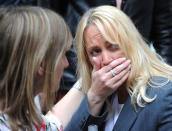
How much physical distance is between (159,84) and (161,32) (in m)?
1.13

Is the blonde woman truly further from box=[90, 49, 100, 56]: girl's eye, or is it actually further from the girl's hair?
the girl's hair

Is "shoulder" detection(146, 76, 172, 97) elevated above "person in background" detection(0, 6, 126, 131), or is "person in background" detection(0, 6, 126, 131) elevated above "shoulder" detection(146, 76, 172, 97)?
"person in background" detection(0, 6, 126, 131)

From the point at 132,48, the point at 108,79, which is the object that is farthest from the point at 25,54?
the point at 132,48

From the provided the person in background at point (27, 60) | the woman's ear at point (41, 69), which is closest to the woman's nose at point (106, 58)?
the person in background at point (27, 60)

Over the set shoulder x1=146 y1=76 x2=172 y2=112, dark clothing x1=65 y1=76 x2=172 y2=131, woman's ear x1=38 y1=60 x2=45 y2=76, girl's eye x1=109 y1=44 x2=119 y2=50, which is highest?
woman's ear x1=38 y1=60 x2=45 y2=76

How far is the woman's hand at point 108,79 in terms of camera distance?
6.27 ft

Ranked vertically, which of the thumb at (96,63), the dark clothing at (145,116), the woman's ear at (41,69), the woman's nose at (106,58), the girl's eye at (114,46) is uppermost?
the woman's ear at (41,69)

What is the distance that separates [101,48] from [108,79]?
233 millimetres

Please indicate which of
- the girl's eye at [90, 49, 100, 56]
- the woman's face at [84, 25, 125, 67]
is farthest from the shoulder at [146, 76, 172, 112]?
the girl's eye at [90, 49, 100, 56]

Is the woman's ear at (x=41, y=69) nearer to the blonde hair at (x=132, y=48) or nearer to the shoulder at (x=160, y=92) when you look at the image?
the blonde hair at (x=132, y=48)

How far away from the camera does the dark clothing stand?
5.82ft

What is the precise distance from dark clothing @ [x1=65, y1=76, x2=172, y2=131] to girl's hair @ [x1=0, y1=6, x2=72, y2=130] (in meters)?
0.43

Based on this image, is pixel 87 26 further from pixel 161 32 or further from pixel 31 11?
pixel 161 32

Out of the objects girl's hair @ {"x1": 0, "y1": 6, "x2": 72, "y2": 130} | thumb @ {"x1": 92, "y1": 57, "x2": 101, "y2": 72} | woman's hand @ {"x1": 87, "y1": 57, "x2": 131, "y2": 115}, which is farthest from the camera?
thumb @ {"x1": 92, "y1": 57, "x2": 101, "y2": 72}
